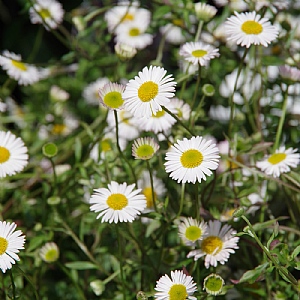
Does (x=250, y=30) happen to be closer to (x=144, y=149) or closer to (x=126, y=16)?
(x=144, y=149)

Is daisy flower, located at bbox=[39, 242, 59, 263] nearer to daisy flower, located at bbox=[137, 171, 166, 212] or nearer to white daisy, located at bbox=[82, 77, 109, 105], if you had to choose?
daisy flower, located at bbox=[137, 171, 166, 212]

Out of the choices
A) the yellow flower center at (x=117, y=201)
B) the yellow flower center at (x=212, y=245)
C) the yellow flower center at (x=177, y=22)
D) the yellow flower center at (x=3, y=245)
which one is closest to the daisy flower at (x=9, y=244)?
the yellow flower center at (x=3, y=245)

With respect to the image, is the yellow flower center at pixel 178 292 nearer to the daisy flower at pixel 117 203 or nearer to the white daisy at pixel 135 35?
the daisy flower at pixel 117 203

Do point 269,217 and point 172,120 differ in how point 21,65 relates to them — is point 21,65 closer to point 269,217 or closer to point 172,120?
point 172,120

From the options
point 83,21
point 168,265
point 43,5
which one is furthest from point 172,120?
point 43,5

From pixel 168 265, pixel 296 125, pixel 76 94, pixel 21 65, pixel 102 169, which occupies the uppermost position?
pixel 76 94

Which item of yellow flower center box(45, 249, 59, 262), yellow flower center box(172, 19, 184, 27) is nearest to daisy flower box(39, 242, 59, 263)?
yellow flower center box(45, 249, 59, 262)
